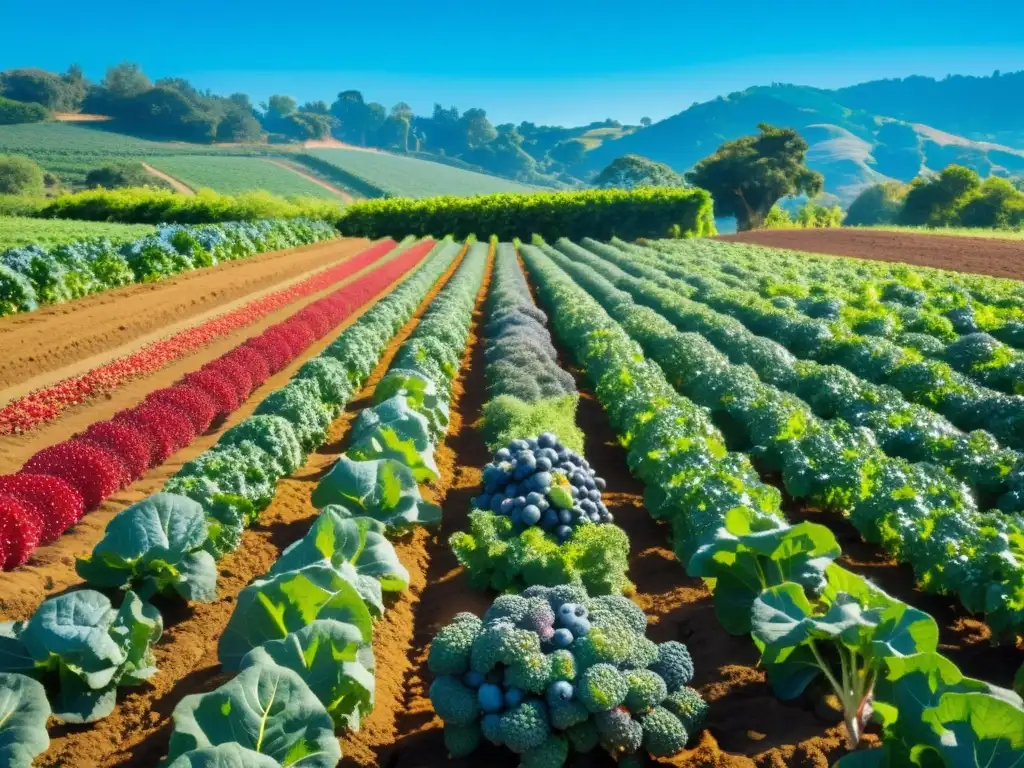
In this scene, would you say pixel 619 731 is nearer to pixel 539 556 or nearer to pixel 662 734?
pixel 662 734

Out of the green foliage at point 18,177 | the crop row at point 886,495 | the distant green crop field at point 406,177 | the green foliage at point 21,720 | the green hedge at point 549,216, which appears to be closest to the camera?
the green foliage at point 21,720

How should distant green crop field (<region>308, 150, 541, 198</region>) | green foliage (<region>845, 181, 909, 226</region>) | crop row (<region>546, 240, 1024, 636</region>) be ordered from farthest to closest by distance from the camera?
green foliage (<region>845, 181, 909, 226</region>), distant green crop field (<region>308, 150, 541, 198</region>), crop row (<region>546, 240, 1024, 636</region>)

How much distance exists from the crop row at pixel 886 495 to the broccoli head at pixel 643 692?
102 inches

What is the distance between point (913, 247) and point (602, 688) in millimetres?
39315

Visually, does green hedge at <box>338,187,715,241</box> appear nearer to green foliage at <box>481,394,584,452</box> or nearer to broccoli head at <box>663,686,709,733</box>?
green foliage at <box>481,394,584,452</box>

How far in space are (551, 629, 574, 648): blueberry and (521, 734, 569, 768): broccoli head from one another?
51 centimetres

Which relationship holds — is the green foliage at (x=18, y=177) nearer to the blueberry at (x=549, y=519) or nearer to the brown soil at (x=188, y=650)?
the brown soil at (x=188, y=650)

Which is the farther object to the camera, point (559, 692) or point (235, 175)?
point (235, 175)

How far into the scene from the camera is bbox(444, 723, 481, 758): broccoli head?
4.29 meters

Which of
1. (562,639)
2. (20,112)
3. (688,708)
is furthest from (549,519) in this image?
(20,112)

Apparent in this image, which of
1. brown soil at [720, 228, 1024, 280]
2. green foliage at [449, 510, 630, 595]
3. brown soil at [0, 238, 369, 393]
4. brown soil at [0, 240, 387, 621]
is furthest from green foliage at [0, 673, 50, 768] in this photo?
brown soil at [720, 228, 1024, 280]

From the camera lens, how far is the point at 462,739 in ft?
14.1

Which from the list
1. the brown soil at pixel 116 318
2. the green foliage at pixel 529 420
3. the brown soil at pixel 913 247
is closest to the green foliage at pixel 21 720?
the green foliage at pixel 529 420

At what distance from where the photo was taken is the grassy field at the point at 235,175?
8475cm
